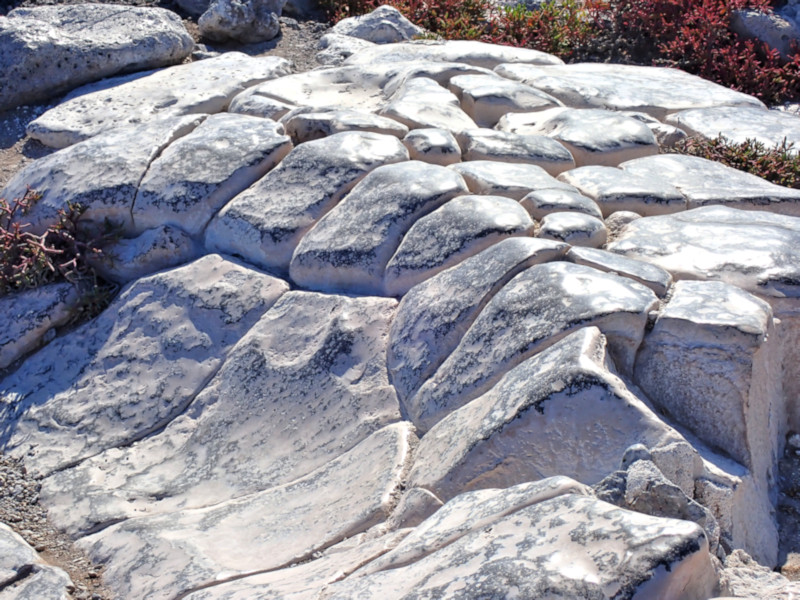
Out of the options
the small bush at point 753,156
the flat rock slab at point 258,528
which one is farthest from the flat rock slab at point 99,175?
the small bush at point 753,156

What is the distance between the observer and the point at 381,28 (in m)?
7.60

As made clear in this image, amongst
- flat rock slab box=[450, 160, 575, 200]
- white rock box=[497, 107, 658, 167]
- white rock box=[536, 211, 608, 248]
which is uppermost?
A: white rock box=[497, 107, 658, 167]

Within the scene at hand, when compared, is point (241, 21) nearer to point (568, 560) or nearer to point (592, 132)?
point (592, 132)

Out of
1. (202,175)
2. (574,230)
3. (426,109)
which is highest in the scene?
(426,109)

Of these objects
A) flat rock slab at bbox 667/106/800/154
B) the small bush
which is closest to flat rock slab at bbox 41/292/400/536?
the small bush

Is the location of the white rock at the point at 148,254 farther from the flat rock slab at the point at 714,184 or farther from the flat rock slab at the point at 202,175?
the flat rock slab at the point at 714,184

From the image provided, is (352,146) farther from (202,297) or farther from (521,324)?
(521,324)

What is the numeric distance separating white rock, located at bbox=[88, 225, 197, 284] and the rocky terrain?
17 millimetres

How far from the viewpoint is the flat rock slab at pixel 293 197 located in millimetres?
4598

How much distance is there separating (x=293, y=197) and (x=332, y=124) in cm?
67

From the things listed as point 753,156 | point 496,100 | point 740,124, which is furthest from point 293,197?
point 740,124

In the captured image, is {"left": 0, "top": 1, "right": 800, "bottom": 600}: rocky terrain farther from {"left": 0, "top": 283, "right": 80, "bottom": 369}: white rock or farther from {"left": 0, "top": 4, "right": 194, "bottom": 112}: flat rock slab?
{"left": 0, "top": 4, "right": 194, "bottom": 112}: flat rock slab

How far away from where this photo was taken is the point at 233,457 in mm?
3943

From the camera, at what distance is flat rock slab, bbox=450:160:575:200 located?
14.0 feet
